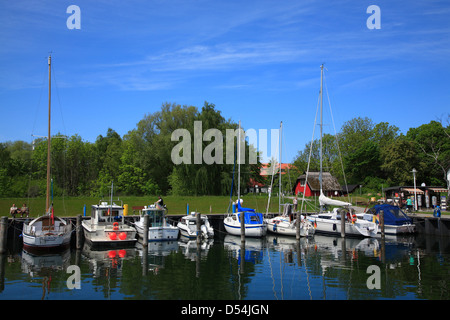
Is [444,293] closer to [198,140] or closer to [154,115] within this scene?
[198,140]

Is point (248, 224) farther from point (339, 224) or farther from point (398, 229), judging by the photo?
point (398, 229)

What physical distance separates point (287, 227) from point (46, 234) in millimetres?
19779

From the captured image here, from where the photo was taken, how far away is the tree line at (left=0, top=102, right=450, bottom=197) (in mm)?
56531

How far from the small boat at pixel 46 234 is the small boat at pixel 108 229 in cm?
196

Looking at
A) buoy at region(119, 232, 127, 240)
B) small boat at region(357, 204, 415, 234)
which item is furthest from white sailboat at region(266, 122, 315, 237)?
buoy at region(119, 232, 127, 240)

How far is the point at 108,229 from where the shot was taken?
28578 millimetres

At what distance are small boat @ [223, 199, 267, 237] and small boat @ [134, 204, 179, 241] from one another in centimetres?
598

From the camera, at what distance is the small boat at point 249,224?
33562mm

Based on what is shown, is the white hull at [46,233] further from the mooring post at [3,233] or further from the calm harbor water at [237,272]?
the mooring post at [3,233]

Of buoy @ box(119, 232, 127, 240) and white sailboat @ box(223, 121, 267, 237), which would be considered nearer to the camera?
buoy @ box(119, 232, 127, 240)

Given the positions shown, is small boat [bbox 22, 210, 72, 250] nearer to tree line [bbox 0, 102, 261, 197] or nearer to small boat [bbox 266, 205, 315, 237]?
small boat [bbox 266, 205, 315, 237]

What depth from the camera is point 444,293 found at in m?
15.9

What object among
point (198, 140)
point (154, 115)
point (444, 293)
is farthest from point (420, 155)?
point (444, 293)
